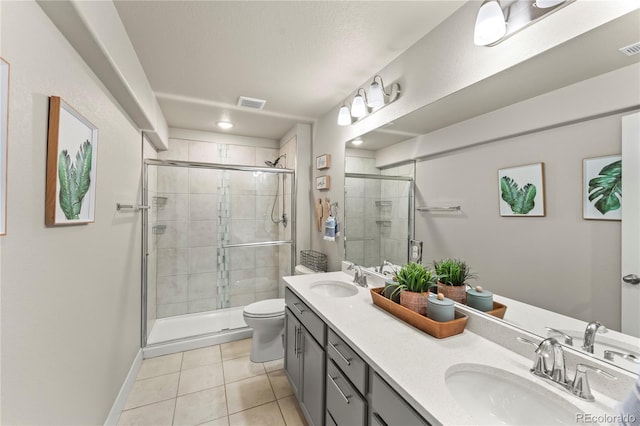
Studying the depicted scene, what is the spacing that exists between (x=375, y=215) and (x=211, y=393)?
1.86m

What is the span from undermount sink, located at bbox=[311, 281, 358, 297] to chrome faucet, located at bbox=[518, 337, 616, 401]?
1207 millimetres

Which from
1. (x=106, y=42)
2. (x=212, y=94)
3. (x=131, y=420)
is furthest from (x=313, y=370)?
(x=212, y=94)

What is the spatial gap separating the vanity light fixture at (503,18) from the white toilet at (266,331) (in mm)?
2344

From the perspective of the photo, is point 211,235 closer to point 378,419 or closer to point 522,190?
point 378,419

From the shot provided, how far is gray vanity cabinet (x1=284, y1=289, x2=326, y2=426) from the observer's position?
141 cm

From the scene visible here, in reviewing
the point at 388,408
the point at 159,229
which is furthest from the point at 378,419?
the point at 159,229

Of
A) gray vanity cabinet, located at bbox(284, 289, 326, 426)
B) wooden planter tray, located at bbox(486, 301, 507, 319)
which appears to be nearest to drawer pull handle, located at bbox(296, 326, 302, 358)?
gray vanity cabinet, located at bbox(284, 289, 326, 426)

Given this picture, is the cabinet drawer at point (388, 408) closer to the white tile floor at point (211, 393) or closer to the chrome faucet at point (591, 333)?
the chrome faucet at point (591, 333)

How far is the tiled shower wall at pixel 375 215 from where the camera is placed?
1.72m

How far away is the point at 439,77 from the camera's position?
1.44m

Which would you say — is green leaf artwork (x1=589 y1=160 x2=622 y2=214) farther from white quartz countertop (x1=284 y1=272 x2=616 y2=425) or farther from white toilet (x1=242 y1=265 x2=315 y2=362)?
white toilet (x1=242 y1=265 x2=315 y2=362)

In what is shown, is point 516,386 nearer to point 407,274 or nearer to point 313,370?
point 407,274

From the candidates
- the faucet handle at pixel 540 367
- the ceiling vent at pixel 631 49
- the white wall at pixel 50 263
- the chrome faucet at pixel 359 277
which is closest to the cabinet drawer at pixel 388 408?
the faucet handle at pixel 540 367

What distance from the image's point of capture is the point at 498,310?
114cm
